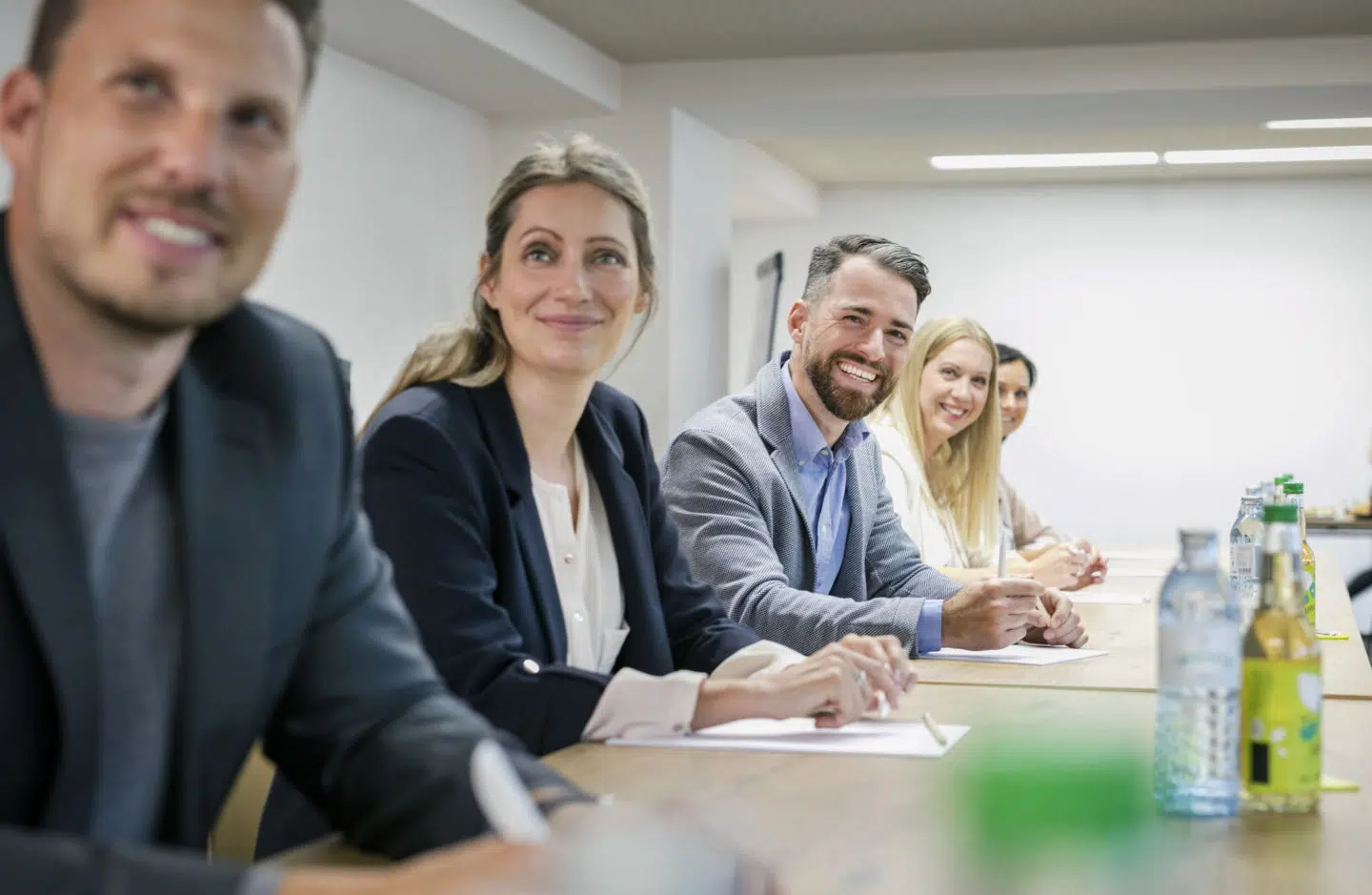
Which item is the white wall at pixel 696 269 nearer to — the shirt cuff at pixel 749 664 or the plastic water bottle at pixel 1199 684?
the shirt cuff at pixel 749 664

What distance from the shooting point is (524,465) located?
197cm

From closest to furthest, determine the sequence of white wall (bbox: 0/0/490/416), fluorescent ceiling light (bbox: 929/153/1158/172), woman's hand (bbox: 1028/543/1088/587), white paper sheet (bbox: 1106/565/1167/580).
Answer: woman's hand (bbox: 1028/543/1088/587)
white paper sheet (bbox: 1106/565/1167/580)
white wall (bbox: 0/0/490/416)
fluorescent ceiling light (bbox: 929/153/1158/172)

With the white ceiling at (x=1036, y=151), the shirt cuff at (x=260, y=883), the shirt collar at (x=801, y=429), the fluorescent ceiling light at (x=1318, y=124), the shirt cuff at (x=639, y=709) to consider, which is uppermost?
the white ceiling at (x=1036, y=151)

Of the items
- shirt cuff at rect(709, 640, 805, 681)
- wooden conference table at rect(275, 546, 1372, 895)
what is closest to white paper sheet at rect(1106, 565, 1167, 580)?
wooden conference table at rect(275, 546, 1372, 895)

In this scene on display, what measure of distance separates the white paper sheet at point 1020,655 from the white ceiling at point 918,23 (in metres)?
4.44

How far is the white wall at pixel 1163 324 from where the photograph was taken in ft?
34.1

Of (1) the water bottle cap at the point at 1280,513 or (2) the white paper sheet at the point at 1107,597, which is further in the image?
(2) the white paper sheet at the point at 1107,597

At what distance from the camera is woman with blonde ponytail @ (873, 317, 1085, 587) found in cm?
423

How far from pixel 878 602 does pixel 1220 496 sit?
881cm

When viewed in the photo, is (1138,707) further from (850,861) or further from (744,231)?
(744,231)

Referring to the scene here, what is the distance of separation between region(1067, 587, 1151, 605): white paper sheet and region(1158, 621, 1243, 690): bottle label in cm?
213

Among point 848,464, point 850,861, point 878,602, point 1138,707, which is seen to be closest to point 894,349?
point 848,464

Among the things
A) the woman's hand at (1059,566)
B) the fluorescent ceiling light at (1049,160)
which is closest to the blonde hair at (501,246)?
the woman's hand at (1059,566)

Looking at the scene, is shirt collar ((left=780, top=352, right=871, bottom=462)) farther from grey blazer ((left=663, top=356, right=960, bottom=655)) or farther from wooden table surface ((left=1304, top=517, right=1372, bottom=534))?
wooden table surface ((left=1304, top=517, right=1372, bottom=534))
